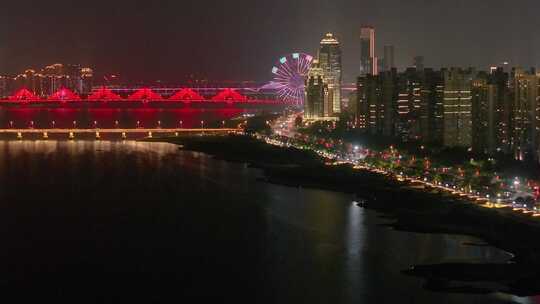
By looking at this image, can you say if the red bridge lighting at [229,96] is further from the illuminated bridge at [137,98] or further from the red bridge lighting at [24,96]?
the red bridge lighting at [24,96]

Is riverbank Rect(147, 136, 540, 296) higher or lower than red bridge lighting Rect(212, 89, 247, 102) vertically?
lower

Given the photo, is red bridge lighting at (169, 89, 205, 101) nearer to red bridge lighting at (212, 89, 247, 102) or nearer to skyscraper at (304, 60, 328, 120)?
red bridge lighting at (212, 89, 247, 102)

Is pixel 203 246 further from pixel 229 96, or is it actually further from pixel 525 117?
pixel 229 96

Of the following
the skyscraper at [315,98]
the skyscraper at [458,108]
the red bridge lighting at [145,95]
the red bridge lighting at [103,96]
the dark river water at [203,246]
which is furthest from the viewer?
the red bridge lighting at [145,95]

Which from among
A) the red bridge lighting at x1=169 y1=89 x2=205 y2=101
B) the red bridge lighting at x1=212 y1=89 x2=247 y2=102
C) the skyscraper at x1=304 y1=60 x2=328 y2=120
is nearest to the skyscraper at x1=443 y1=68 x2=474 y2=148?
the skyscraper at x1=304 y1=60 x2=328 y2=120

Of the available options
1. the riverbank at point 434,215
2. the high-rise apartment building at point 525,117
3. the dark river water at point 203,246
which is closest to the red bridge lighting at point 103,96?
the riverbank at point 434,215

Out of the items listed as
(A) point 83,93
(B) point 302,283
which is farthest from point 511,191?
(A) point 83,93
